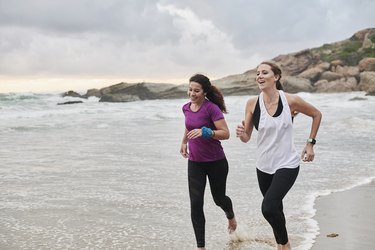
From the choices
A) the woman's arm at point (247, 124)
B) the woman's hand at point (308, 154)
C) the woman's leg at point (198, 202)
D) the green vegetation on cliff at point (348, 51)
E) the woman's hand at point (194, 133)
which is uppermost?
the green vegetation on cliff at point (348, 51)

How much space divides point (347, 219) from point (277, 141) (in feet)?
9.17

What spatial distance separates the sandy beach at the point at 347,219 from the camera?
5.81 m

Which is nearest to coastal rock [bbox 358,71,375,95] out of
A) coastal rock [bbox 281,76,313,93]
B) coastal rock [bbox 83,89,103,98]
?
coastal rock [bbox 281,76,313,93]

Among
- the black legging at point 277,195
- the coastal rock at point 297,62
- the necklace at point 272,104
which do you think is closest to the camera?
the black legging at point 277,195

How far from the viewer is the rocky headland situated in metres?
66.1

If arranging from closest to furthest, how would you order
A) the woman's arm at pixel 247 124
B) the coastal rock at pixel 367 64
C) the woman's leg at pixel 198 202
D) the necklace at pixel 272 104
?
1. the necklace at pixel 272 104
2. the woman's arm at pixel 247 124
3. the woman's leg at pixel 198 202
4. the coastal rock at pixel 367 64

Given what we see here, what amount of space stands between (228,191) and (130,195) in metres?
1.64

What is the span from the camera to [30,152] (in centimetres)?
1375

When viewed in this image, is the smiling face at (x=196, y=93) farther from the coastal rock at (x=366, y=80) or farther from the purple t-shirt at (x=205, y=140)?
the coastal rock at (x=366, y=80)

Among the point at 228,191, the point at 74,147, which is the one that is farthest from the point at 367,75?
the point at 228,191

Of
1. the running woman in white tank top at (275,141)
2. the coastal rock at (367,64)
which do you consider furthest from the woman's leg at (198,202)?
the coastal rock at (367,64)

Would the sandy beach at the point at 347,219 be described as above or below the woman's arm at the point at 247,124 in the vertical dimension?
below

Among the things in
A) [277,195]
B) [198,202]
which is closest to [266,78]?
[277,195]

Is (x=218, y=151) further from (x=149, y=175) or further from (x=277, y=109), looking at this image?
(x=149, y=175)
